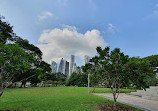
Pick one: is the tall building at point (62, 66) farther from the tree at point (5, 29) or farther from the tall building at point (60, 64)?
the tree at point (5, 29)

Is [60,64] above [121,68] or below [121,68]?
above

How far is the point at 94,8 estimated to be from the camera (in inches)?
334

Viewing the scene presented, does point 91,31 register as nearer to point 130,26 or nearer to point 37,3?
point 130,26

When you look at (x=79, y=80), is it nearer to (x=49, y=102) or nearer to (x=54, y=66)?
(x=49, y=102)

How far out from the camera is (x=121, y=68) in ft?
14.3

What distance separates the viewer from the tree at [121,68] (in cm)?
411

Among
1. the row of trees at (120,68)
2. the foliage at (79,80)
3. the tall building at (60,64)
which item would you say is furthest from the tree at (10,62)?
the tall building at (60,64)

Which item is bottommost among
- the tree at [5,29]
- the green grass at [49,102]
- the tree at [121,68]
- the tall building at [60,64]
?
the green grass at [49,102]

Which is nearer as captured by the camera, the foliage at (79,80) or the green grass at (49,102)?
the green grass at (49,102)

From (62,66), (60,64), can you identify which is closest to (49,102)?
(62,66)

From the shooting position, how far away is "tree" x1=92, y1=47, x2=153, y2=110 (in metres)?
4.11

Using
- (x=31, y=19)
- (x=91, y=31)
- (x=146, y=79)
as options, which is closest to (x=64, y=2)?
(x=31, y=19)

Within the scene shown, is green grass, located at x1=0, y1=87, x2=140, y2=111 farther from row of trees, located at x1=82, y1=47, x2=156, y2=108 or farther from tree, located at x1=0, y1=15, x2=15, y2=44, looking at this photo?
tree, located at x1=0, y1=15, x2=15, y2=44

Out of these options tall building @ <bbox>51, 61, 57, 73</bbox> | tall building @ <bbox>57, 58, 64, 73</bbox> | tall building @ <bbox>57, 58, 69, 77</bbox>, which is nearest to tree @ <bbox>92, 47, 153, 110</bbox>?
tall building @ <bbox>57, 58, 69, 77</bbox>
